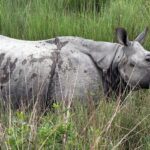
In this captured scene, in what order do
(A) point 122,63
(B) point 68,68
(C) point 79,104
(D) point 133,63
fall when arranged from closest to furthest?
(C) point 79,104, (B) point 68,68, (D) point 133,63, (A) point 122,63

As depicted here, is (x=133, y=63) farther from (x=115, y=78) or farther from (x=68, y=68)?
(x=68, y=68)

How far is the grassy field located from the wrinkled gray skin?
1.10ft

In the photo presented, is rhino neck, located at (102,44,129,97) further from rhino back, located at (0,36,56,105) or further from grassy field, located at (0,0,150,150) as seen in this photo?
rhino back, located at (0,36,56,105)

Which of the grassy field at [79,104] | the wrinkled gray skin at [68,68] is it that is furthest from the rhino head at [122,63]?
the grassy field at [79,104]

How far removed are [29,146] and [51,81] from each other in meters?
2.55

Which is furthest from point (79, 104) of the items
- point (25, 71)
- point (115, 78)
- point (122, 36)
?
point (122, 36)

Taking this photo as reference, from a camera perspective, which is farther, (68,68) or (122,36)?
(122,36)

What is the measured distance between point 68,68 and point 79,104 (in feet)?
2.18

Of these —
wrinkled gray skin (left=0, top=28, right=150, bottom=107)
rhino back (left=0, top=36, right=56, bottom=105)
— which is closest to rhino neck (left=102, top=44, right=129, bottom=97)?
wrinkled gray skin (left=0, top=28, right=150, bottom=107)

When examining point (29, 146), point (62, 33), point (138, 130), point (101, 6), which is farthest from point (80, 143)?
point (101, 6)

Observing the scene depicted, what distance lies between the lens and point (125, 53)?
7.30 meters

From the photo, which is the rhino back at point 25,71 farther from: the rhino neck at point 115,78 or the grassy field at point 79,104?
the rhino neck at point 115,78

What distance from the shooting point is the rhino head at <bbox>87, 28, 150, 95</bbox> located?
707 centimetres

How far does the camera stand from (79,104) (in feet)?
21.3
